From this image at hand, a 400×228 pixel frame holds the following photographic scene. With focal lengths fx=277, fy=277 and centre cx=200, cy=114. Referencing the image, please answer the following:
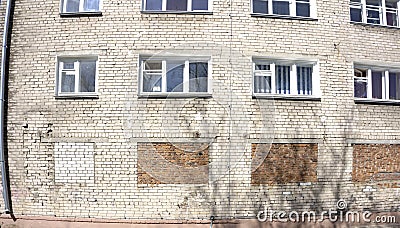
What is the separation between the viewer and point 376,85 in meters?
7.44

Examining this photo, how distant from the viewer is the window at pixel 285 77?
681 cm

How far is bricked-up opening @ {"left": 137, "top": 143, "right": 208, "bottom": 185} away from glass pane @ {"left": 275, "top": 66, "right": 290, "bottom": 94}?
2.37 m

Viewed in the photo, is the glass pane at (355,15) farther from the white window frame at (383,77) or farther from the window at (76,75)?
the window at (76,75)

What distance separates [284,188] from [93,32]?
5850 millimetres

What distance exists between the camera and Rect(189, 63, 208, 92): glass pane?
6594 millimetres

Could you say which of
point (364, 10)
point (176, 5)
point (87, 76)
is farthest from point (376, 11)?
point (87, 76)

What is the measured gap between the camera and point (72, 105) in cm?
645

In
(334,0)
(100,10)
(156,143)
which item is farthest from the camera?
(334,0)

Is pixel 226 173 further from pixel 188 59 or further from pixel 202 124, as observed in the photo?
→ pixel 188 59

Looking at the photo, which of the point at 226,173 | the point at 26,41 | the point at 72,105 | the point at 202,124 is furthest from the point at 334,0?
the point at 26,41

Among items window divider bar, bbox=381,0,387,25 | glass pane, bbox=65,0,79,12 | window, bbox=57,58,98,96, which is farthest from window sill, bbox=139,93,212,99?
window divider bar, bbox=381,0,387,25

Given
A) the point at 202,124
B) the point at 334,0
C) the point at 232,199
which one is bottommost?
the point at 232,199

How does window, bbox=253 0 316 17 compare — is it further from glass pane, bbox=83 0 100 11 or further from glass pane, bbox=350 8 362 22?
glass pane, bbox=83 0 100 11

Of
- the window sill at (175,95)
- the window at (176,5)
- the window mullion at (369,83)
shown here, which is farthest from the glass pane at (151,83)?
the window mullion at (369,83)
